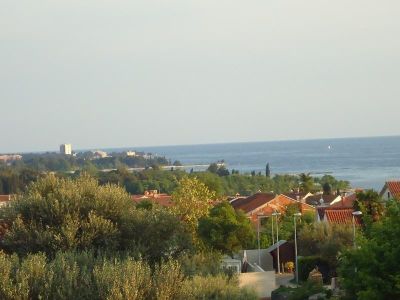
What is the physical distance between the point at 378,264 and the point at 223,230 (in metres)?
16.7

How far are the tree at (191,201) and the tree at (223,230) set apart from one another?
7.79 feet

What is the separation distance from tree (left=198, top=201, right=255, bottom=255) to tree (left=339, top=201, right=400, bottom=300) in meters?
14.7

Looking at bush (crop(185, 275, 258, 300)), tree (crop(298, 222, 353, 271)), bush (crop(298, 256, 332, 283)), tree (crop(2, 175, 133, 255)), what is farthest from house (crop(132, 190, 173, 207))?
bush (crop(185, 275, 258, 300))

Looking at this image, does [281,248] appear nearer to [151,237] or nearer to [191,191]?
[191,191]

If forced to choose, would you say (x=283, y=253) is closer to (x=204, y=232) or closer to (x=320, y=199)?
(x=204, y=232)

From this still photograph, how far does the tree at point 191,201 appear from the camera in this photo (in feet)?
124

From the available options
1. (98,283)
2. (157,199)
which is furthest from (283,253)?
(157,199)

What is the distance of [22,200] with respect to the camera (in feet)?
82.0

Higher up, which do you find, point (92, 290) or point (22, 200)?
point (22, 200)

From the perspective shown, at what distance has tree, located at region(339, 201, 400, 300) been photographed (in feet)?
58.0

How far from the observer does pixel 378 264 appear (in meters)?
18.0

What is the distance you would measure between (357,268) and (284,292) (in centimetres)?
901

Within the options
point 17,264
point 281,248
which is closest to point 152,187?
point 281,248

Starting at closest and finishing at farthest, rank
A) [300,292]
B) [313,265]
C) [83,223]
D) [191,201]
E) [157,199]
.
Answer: [83,223] → [300,292] → [313,265] → [191,201] → [157,199]
